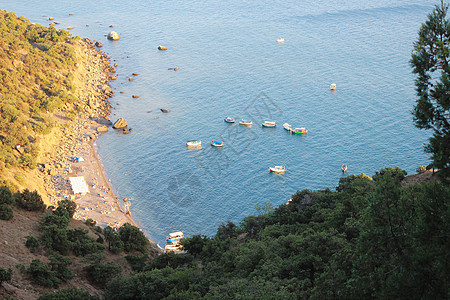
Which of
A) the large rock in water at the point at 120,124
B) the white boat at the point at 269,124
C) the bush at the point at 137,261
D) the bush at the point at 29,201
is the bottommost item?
the bush at the point at 137,261

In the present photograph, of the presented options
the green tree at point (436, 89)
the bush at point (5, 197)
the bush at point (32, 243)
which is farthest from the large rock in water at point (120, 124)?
the green tree at point (436, 89)

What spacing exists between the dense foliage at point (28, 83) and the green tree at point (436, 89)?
53877mm

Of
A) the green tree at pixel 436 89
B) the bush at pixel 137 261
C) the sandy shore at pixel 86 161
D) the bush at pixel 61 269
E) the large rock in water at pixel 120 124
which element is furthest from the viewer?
the large rock in water at pixel 120 124

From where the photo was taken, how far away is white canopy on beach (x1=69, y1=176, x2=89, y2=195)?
65.5 metres

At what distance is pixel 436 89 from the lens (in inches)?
655

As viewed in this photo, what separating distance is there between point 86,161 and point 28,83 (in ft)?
73.0

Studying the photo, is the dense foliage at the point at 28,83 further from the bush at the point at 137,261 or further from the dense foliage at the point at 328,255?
the dense foliage at the point at 328,255

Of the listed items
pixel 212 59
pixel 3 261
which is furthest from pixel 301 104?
pixel 3 261

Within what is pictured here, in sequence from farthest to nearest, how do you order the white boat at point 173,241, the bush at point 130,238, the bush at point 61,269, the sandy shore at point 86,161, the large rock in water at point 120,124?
the large rock in water at point 120,124, the sandy shore at point 86,161, the white boat at point 173,241, the bush at point 130,238, the bush at point 61,269

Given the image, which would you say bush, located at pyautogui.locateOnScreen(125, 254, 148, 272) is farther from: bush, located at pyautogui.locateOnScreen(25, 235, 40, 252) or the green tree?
the green tree

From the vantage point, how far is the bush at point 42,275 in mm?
30062

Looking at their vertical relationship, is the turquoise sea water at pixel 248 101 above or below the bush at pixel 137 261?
above

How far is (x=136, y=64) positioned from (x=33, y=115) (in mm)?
49285

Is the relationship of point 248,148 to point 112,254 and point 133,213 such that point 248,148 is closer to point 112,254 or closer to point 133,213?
Result: point 133,213
